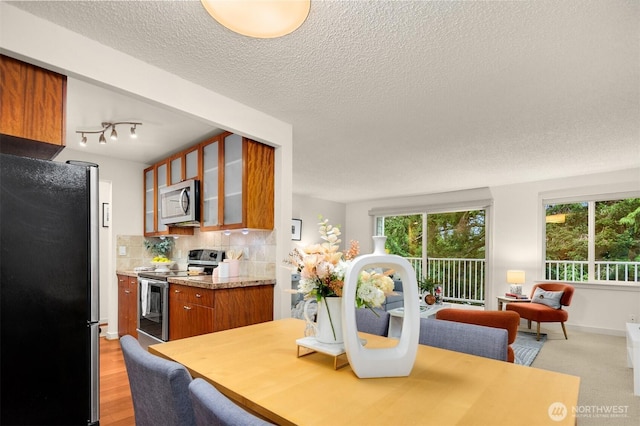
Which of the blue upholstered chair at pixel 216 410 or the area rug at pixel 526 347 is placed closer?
the blue upholstered chair at pixel 216 410

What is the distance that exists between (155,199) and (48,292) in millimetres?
3337

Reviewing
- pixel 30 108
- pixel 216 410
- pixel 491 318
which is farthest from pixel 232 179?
pixel 216 410

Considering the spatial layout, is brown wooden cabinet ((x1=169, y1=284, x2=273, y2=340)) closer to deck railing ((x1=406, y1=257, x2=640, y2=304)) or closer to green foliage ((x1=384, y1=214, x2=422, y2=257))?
deck railing ((x1=406, y1=257, x2=640, y2=304))

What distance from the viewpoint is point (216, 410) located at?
729 mm

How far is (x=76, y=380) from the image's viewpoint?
151 centimetres

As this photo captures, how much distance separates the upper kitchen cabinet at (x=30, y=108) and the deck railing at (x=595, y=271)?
6551mm

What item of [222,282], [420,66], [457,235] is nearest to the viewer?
[420,66]

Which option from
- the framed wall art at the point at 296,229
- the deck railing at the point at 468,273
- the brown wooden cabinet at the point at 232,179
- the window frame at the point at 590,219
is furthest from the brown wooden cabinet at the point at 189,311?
the window frame at the point at 590,219

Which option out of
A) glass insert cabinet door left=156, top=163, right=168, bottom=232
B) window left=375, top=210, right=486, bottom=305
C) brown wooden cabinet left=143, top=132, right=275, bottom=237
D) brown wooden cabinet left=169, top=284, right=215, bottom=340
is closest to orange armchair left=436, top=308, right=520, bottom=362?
brown wooden cabinet left=143, top=132, right=275, bottom=237

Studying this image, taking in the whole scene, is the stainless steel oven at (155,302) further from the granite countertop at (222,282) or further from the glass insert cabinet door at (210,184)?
the glass insert cabinet door at (210,184)

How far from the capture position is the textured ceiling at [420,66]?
1.69 metres

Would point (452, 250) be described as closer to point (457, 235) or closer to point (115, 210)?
point (457, 235)

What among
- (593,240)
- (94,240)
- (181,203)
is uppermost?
(181,203)

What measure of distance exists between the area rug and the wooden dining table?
2689 mm
